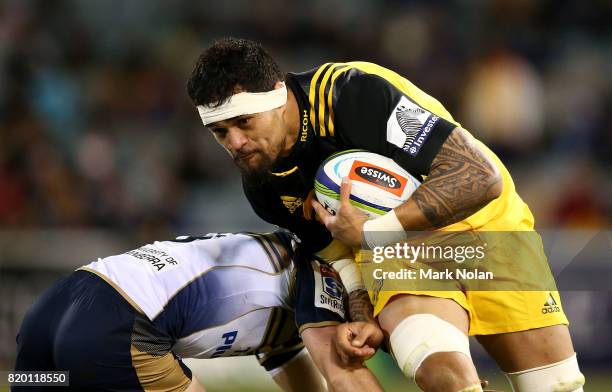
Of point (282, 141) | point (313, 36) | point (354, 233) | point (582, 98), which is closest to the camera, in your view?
point (354, 233)

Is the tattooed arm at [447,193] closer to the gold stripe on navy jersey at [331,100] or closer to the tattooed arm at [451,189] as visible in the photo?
the tattooed arm at [451,189]

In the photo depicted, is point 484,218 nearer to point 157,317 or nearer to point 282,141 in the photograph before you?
point 282,141

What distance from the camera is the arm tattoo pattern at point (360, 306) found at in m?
3.97

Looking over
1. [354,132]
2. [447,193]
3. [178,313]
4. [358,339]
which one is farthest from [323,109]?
[178,313]

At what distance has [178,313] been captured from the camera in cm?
415

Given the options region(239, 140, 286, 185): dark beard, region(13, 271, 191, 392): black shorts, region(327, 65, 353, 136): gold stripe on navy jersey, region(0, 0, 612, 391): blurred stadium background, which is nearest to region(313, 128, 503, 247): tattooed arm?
region(327, 65, 353, 136): gold stripe on navy jersey

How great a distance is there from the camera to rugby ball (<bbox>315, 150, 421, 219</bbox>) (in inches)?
151

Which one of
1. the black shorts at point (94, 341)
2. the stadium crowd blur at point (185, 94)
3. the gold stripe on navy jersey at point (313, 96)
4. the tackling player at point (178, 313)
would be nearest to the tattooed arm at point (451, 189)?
the gold stripe on navy jersey at point (313, 96)

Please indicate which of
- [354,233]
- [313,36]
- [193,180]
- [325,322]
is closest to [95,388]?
[325,322]

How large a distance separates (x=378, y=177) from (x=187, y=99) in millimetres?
5539

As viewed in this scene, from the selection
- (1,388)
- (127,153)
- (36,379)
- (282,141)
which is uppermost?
(282,141)

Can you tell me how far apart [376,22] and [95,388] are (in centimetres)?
597

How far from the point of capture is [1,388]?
21.5 ft

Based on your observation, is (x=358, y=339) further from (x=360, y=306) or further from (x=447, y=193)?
(x=447, y=193)
